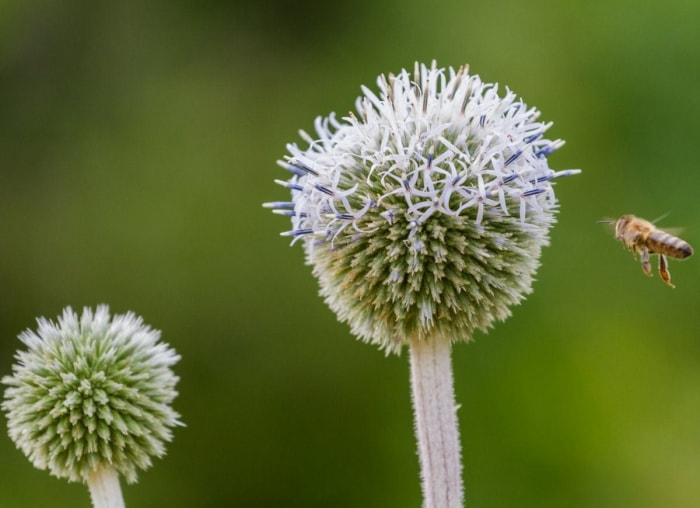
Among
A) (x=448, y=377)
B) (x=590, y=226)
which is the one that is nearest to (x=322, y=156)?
(x=448, y=377)

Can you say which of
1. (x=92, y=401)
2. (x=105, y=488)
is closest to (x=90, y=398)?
(x=92, y=401)

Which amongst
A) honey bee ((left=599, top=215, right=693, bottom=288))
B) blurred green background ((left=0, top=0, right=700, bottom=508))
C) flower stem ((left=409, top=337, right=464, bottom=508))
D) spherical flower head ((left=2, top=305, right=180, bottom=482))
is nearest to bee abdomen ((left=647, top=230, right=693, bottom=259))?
honey bee ((left=599, top=215, right=693, bottom=288))

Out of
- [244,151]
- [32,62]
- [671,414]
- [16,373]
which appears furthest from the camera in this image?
[32,62]

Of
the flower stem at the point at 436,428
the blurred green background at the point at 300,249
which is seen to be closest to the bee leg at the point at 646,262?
the flower stem at the point at 436,428

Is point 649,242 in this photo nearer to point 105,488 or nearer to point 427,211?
point 427,211

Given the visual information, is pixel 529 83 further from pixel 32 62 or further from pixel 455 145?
pixel 455 145

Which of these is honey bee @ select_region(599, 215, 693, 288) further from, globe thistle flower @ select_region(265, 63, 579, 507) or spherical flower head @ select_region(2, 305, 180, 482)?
spherical flower head @ select_region(2, 305, 180, 482)
